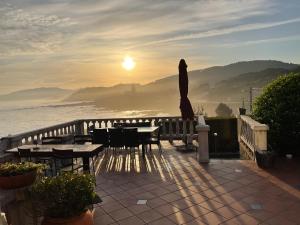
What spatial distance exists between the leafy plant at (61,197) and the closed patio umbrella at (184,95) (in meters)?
5.69

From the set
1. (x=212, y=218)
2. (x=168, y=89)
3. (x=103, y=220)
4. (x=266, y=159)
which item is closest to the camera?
(x=212, y=218)

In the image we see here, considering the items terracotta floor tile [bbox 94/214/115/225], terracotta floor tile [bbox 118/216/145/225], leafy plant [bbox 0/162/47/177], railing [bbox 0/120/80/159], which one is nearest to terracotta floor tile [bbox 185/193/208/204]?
terracotta floor tile [bbox 118/216/145/225]

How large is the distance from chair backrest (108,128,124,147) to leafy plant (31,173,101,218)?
→ 15.6 feet

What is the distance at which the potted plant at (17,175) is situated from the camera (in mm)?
2889

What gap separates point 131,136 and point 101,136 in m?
0.83

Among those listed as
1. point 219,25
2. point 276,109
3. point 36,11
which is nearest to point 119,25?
point 36,11

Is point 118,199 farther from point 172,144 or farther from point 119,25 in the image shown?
point 119,25

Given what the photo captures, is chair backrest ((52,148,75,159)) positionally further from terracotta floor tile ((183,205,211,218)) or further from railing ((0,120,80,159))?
terracotta floor tile ((183,205,211,218))

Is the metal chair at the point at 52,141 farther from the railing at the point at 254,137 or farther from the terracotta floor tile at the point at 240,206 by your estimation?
the railing at the point at 254,137

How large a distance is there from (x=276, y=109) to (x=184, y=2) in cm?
395

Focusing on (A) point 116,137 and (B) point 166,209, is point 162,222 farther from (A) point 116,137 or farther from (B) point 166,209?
(A) point 116,137

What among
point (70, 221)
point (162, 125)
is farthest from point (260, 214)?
point (162, 125)

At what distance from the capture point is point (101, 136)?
313 inches

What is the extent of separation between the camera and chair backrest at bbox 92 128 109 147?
26.0 ft
